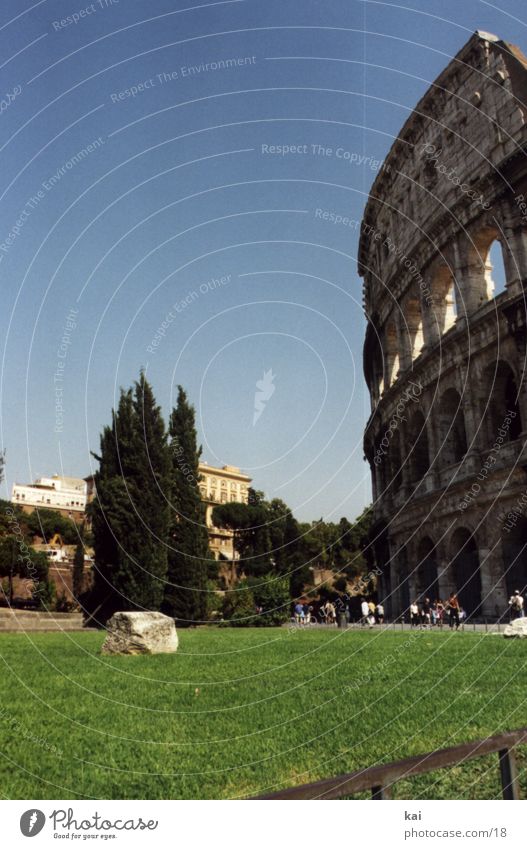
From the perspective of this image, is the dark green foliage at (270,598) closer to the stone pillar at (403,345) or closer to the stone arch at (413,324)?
the stone pillar at (403,345)

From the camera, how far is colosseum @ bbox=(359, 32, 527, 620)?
74.5 ft

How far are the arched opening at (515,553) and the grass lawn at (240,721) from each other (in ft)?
40.5

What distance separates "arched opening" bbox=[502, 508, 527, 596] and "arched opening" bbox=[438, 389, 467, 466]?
419 centimetres

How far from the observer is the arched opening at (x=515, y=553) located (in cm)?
2239

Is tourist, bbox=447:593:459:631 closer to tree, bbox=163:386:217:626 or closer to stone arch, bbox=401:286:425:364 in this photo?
tree, bbox=163:386:217:626

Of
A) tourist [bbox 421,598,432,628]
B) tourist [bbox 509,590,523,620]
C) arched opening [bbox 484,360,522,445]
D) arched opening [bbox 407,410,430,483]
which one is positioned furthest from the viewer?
arched opening [bbox 407,410,430,483]

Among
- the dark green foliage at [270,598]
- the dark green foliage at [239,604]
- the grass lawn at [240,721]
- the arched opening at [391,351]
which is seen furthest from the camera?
the arched opening at [391,351]

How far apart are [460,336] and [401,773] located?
2404 cm

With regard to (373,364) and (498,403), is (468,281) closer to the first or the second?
(498,403)

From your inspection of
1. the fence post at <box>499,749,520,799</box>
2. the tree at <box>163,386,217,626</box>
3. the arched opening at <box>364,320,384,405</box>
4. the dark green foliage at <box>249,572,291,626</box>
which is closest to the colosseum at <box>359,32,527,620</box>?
the arched opening at <box>364,320,384,405</box>

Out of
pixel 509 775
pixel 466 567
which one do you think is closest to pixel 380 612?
pixel 466 567

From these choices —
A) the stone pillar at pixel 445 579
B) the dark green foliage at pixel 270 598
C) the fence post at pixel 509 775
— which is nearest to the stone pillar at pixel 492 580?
the stone pillar at pixel 445 579
